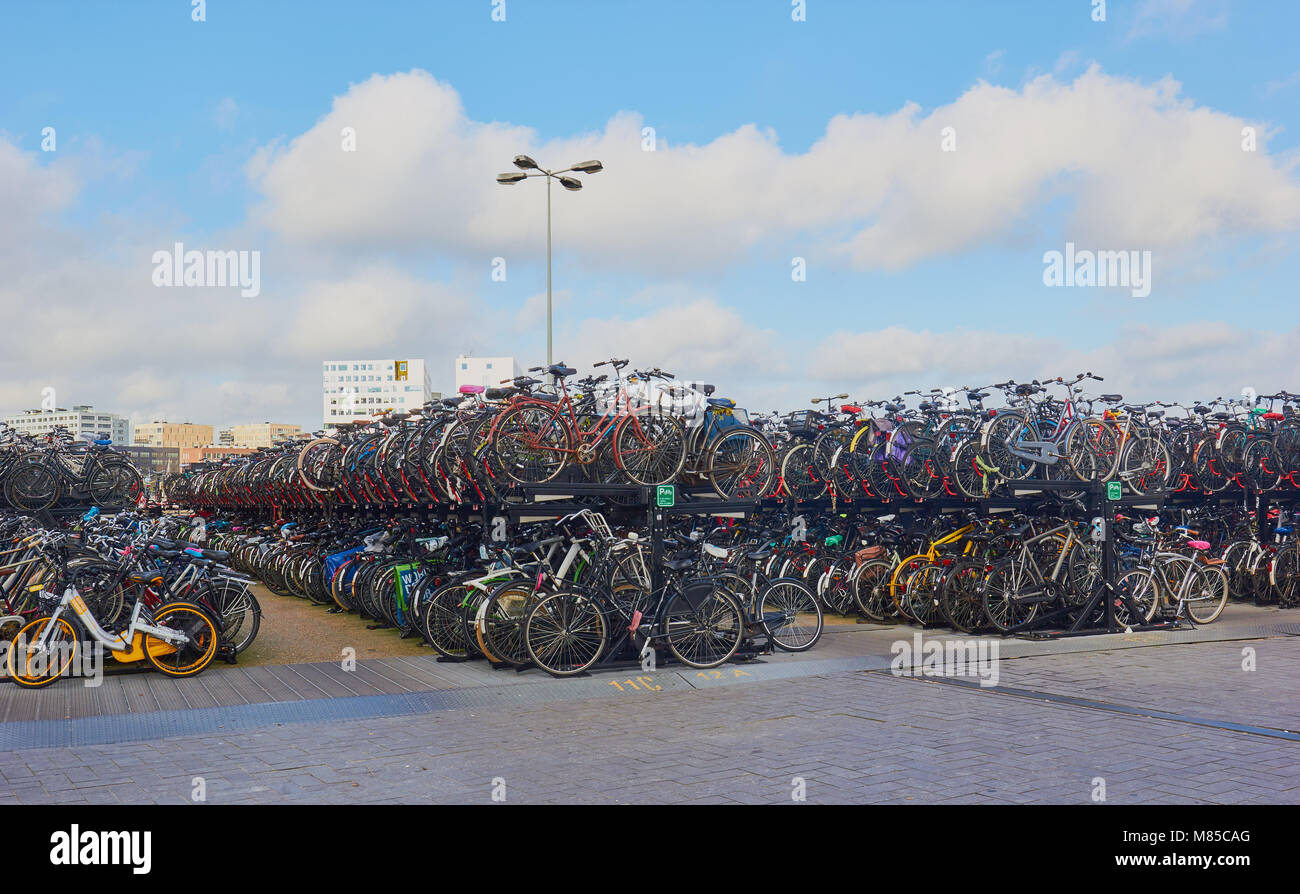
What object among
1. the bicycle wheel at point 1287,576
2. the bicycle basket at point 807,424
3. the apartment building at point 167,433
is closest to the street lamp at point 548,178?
the bicycle basket at point 807,424

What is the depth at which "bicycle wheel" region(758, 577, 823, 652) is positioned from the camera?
9555 millimetres

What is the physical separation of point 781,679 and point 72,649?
540cm

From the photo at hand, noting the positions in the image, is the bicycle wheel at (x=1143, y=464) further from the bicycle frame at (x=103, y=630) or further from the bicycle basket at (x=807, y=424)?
the bicycle frame at (x=103, y=630)

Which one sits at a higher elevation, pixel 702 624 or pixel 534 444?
pixel 534 444

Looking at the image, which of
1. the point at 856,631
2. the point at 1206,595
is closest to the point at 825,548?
the point at 856,631

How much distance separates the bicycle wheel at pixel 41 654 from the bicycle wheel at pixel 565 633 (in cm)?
340

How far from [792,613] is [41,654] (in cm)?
604

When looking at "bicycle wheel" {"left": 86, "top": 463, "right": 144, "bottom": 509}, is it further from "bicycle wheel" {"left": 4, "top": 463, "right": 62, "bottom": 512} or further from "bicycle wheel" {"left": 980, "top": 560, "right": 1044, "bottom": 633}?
"bicycle wheel" {"left": 980, "top": 560, "right": 1044, "bottom": 633}

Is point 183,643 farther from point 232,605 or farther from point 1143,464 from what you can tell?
point 1143,464

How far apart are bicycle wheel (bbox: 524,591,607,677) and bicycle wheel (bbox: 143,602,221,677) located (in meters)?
2.57

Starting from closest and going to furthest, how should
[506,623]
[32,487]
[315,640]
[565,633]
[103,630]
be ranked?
[103,630] → [565,633] → [506,623] → [315,640] → [32,487]

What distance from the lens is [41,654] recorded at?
7633 millimetres

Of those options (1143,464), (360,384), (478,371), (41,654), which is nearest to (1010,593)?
(1143,464)

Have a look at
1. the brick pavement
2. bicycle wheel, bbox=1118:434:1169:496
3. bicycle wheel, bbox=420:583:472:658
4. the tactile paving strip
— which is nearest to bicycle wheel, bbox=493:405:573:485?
bicycle wheel, bbox=420:583:472:658
